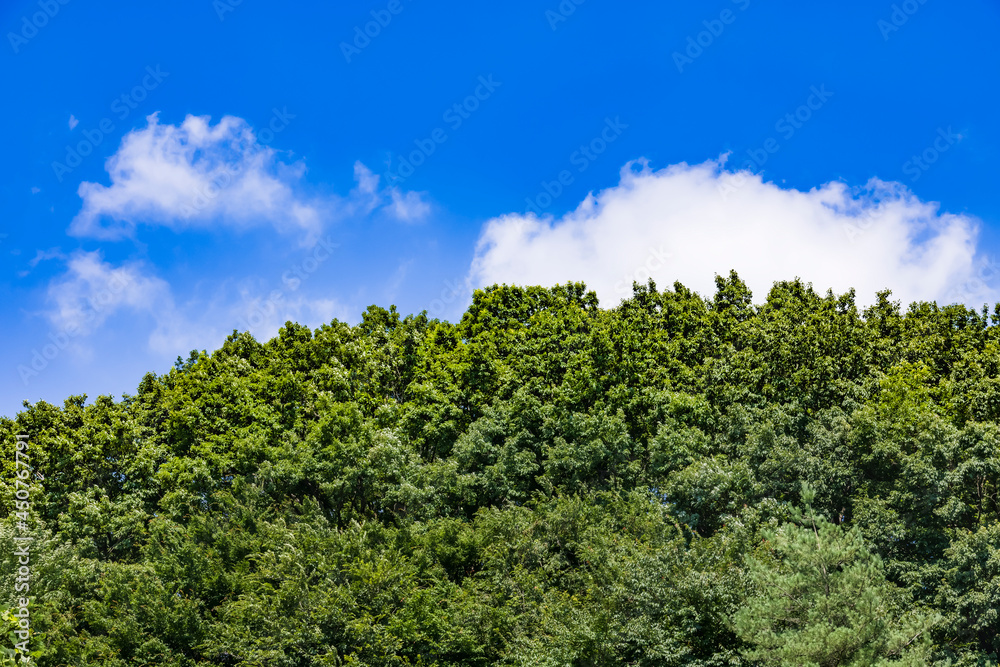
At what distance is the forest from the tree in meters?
0.06

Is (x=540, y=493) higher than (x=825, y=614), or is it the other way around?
(x=540, y=493)

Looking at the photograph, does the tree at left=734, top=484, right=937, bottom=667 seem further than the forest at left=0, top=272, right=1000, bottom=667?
No

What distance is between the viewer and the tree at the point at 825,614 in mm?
15289

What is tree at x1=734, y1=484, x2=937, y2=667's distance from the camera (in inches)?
602

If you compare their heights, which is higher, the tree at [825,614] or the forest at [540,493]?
the forest at [540,493]

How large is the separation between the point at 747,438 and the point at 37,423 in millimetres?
31403

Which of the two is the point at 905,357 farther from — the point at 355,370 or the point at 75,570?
the point at 75,570

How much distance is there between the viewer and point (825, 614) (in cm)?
1580

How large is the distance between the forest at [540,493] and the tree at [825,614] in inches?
2.5

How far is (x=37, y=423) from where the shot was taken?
3522 cm

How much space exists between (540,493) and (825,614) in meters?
14.1

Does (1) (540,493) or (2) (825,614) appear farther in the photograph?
(1) (540,493)

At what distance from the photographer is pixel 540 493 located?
95.0 ft

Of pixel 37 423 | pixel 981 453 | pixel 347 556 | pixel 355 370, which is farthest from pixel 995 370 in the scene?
pixel 37 423
